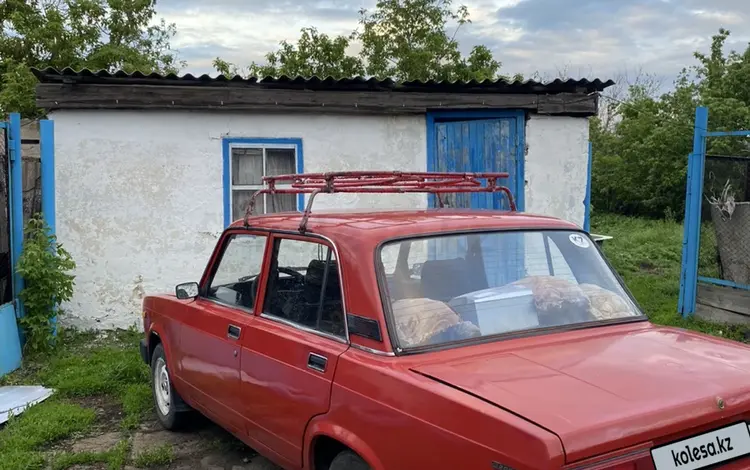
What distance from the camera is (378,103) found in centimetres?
802

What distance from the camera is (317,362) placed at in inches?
120

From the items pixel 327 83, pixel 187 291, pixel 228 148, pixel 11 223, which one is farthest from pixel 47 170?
pixel 187 291

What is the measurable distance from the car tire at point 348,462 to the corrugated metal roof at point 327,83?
5445 mm

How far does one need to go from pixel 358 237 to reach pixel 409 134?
5.34 m

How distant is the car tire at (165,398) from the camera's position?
189 inches

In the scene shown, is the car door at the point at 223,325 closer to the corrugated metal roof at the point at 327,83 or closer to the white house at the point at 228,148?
the white house at the point at 228,148

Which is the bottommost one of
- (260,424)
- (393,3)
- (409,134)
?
(260,424)

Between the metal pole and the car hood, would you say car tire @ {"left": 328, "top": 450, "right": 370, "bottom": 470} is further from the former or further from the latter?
the metal pole

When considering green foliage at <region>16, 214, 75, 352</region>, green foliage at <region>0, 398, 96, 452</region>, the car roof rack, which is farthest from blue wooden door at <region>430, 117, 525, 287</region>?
green foliage at <region>0, 398, 96, 452</region>

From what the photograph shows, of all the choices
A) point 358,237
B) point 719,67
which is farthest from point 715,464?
point 719,67

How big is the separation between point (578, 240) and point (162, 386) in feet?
10.6

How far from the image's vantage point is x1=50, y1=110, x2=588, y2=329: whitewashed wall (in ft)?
24.6

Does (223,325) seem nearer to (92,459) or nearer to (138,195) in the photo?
(92,459)

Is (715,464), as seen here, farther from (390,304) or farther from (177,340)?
(177,340)
